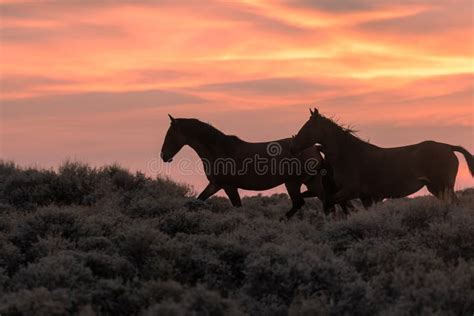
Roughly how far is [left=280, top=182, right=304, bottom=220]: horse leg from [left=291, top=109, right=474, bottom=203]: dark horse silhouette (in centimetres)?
189

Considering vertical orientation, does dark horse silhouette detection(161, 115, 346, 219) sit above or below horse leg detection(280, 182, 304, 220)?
above

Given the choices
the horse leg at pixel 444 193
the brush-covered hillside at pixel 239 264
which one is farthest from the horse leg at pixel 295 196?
the horse leg at pixel 444 193

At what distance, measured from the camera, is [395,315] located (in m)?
8.38

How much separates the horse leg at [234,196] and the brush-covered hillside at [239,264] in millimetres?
2469

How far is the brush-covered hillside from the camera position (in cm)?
880

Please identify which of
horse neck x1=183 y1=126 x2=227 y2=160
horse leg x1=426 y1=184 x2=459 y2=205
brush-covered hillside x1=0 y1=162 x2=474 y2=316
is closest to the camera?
brush-covered hillside x1=0 y1=162 x2=474 y2=316

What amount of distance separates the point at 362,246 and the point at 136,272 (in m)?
3.33

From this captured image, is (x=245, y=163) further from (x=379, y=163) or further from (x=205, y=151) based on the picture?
(x=379, y=163)

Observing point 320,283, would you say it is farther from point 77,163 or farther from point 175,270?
point 77,163

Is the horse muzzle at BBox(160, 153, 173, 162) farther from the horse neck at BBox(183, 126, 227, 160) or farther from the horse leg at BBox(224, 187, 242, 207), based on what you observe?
the horse leg at BBox(224, 187, 242, 207)

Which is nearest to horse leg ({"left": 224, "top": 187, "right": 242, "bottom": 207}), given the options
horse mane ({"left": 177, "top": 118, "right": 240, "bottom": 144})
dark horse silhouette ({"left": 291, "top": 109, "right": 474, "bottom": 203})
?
horse mane ({"left": 177, "top": 118, "right": 240, "bottom": 144})

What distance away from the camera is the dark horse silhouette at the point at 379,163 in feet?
49.0

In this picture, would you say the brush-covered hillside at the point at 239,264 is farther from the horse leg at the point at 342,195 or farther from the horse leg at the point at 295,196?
the horse leg at the point at 295,196

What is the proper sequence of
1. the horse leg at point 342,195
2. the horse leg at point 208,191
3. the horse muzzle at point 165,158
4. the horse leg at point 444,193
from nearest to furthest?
the horse leg at point 444,193 < the horse leg at point 342,195 < the horse leg at point 208,191 < the horse muzzle at point 165,158
